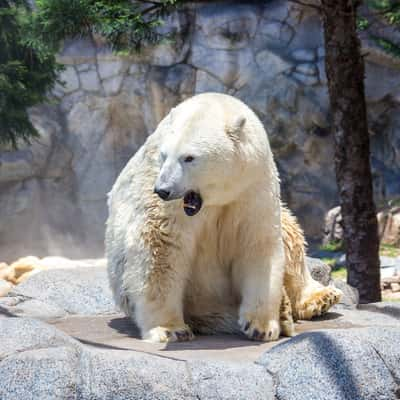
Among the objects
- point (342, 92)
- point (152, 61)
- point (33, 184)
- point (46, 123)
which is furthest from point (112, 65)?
point (342, 92)

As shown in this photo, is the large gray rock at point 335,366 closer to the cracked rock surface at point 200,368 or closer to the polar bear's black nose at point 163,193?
the cracked rock surface at point 200,368

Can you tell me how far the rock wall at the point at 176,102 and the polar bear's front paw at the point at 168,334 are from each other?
8465 millimetres

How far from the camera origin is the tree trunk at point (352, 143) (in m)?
5.43

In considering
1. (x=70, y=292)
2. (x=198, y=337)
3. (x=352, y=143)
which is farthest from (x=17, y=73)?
(x=198, y=337)

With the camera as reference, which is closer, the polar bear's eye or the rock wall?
the polar bear's eye

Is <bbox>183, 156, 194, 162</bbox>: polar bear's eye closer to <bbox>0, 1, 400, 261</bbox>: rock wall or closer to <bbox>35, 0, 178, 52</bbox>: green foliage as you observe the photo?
<bbox>35, 0, 178, 52</bbox>: green foliage

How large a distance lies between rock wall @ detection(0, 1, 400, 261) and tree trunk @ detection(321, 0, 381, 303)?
20.1 ft

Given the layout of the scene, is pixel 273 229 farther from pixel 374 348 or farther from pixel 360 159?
pixel 360 159

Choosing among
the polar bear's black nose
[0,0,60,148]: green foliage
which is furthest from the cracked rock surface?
[0,0,60,148]: green foliage

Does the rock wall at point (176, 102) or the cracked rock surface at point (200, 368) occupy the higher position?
A: the rock wall at point (176, 102)

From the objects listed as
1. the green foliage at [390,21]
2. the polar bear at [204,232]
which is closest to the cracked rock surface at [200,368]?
the polar bear at [204,232]

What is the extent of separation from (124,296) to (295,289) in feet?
3.27

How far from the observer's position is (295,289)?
414 cm

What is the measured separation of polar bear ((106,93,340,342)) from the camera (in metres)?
3.31
